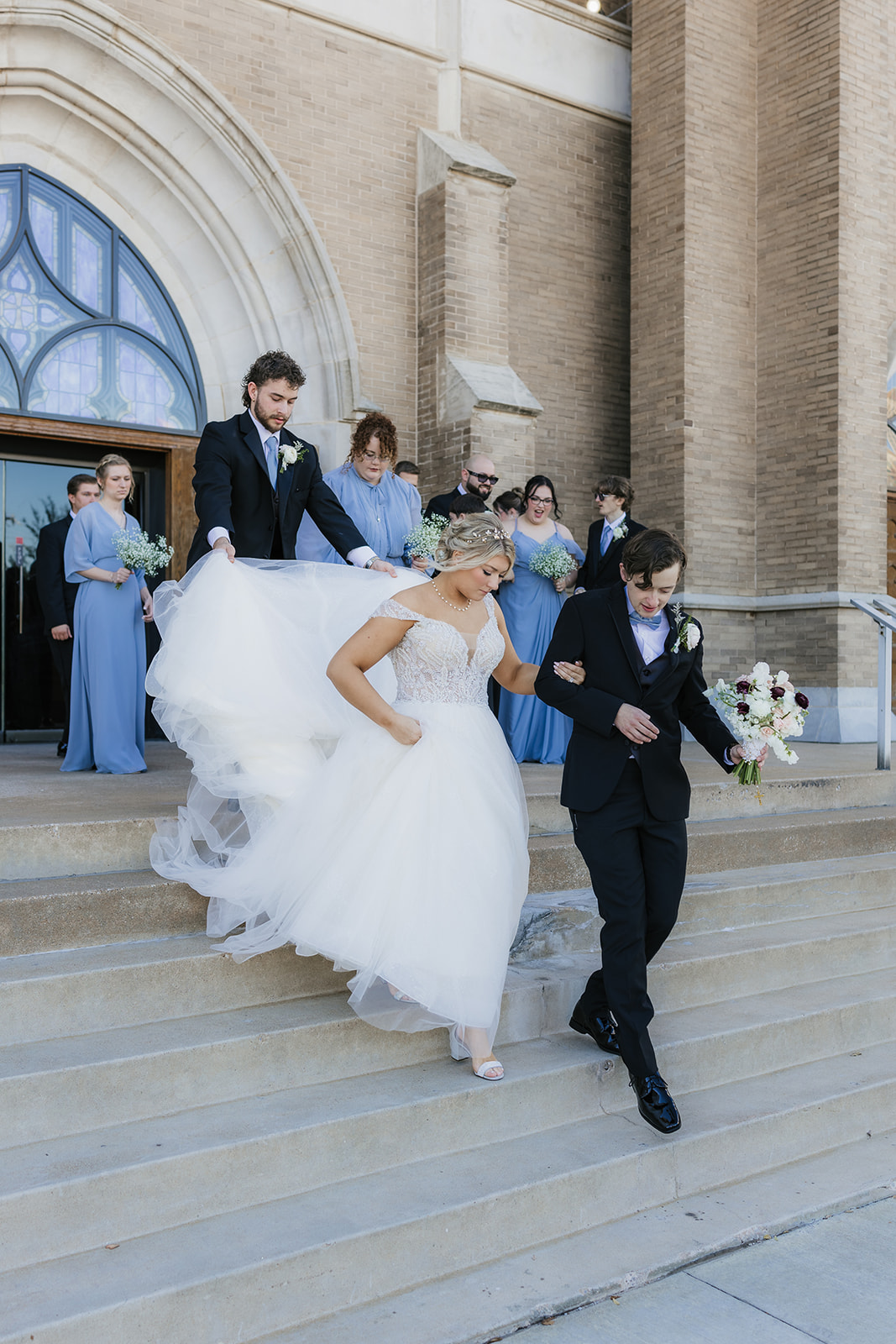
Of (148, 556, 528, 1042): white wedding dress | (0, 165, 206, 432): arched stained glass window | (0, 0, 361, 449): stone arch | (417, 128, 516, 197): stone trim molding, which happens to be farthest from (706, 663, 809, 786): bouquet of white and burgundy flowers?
(417, 128, 516, 197): stone trim molding

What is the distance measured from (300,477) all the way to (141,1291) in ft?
12.2

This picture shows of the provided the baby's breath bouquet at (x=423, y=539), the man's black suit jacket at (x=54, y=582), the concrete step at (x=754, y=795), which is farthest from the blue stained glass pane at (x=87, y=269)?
the concrete step at (x=754, y=795)

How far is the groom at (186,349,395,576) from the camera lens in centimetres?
520

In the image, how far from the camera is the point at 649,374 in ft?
41.8

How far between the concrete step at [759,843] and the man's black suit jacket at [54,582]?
16.1 feet

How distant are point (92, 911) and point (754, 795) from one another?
4.60m

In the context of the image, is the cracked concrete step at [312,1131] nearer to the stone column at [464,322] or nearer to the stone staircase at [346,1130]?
the stone staircase at [346,1130]

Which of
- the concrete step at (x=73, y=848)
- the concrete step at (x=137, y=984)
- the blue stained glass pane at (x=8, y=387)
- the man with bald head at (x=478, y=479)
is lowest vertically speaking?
the concrete step at (x=137, y=984)

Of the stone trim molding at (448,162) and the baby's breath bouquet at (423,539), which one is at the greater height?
the stone trim molding at (448,162)

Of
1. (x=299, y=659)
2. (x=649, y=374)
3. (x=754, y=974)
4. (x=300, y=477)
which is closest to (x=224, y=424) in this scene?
(x=300, y=477)

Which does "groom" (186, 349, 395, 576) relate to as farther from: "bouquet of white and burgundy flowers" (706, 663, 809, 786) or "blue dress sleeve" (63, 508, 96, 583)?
"blue dress sleeve" (63, 508, 96, 583)

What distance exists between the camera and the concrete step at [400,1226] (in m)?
2.87

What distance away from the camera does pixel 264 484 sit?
5.52 m

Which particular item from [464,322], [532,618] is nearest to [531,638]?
[532,618]
